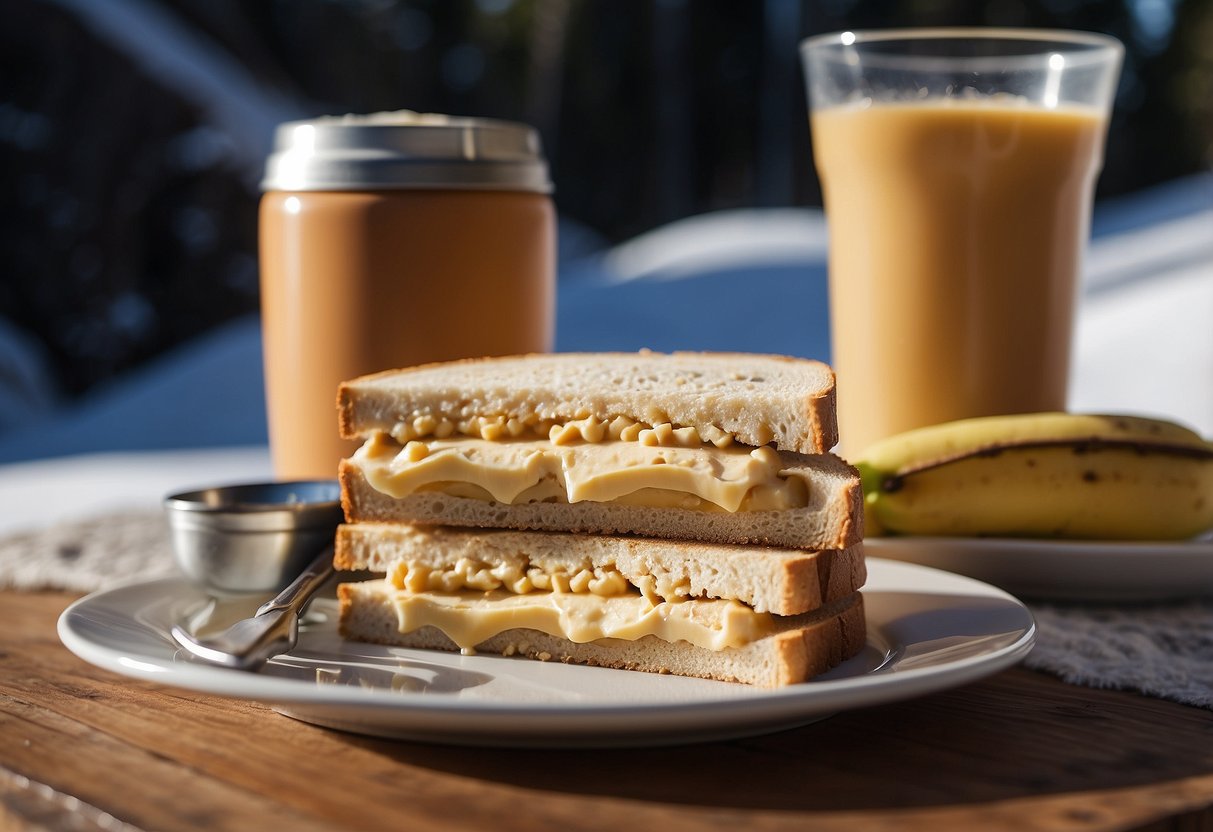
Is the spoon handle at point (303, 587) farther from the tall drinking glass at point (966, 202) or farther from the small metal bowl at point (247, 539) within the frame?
the tall drinking glass at point (966, 202)

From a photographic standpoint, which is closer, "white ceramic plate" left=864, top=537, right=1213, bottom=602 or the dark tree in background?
"white ceramic plate" left=864, top=537, right=1213, bottom=602

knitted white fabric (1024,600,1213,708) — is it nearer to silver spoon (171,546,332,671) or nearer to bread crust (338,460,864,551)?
bread crust (338,460,864,551)

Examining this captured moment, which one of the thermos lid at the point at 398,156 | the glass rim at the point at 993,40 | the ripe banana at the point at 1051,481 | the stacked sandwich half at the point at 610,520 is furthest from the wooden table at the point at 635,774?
the glass rim at the point at 993,40

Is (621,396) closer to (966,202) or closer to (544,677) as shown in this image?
(544,677)

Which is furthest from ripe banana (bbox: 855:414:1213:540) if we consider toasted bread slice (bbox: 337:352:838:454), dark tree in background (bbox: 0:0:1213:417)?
dark tree in background (bbox: 0:0:1213:417)

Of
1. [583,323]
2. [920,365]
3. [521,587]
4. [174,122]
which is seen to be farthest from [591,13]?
[521,587]

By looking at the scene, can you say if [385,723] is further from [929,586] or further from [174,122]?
[174,122]
